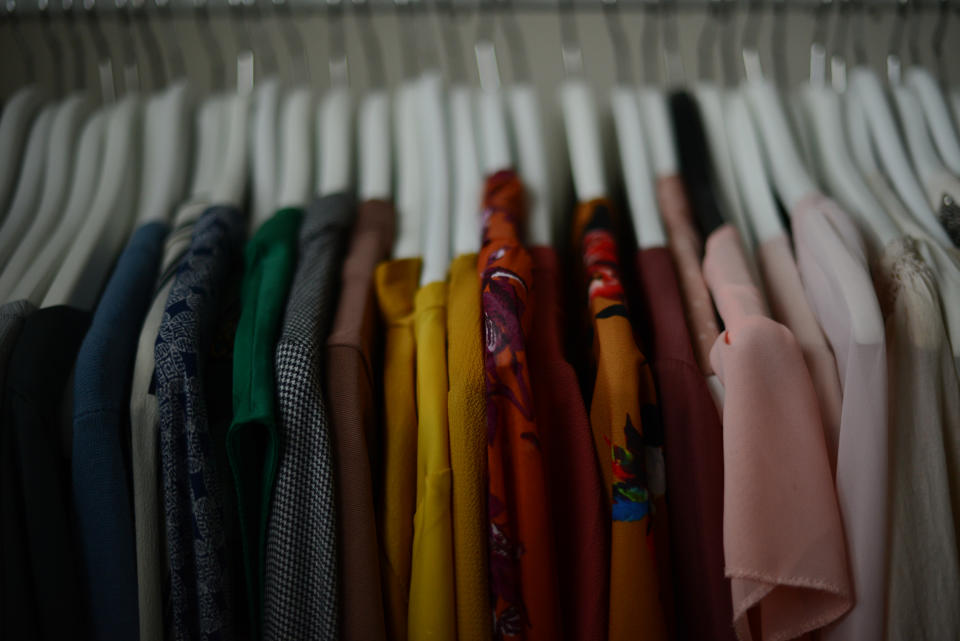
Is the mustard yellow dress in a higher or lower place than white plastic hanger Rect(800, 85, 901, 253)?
lower

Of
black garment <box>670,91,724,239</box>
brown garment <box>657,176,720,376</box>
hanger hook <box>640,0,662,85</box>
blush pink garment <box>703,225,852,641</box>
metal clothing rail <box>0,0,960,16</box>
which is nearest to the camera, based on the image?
blush pink garment <box>703,225,852,641</box>

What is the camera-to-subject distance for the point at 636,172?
75 centimetres

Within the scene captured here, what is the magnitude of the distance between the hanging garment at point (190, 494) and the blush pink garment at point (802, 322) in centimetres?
53

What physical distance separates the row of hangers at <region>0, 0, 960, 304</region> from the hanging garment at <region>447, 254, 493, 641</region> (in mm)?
162

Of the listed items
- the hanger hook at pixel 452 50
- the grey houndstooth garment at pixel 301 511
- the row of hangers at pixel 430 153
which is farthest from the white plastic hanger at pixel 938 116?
the grey houndstooth garment at pixel 301 511

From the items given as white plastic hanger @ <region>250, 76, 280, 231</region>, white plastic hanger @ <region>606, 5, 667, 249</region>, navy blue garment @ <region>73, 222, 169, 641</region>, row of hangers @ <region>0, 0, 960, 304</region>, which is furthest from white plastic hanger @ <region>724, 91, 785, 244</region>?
navy blue garment @ <region>73, 222, 169, 641</region>

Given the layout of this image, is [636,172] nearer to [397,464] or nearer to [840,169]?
[840,169]

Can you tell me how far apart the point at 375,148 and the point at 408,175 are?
2.1 inches

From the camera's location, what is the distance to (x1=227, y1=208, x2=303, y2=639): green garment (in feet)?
1.72

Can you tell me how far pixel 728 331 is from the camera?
0.57 metres

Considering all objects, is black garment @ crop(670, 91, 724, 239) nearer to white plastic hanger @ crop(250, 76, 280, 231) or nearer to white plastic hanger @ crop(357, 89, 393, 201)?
white plastic hanger @ crop(357, 89, 393, 201)

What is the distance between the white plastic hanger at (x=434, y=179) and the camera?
659mm

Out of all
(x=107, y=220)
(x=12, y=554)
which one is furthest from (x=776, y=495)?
(x=107, y=220)

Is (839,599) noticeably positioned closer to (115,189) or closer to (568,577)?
(568,577)
